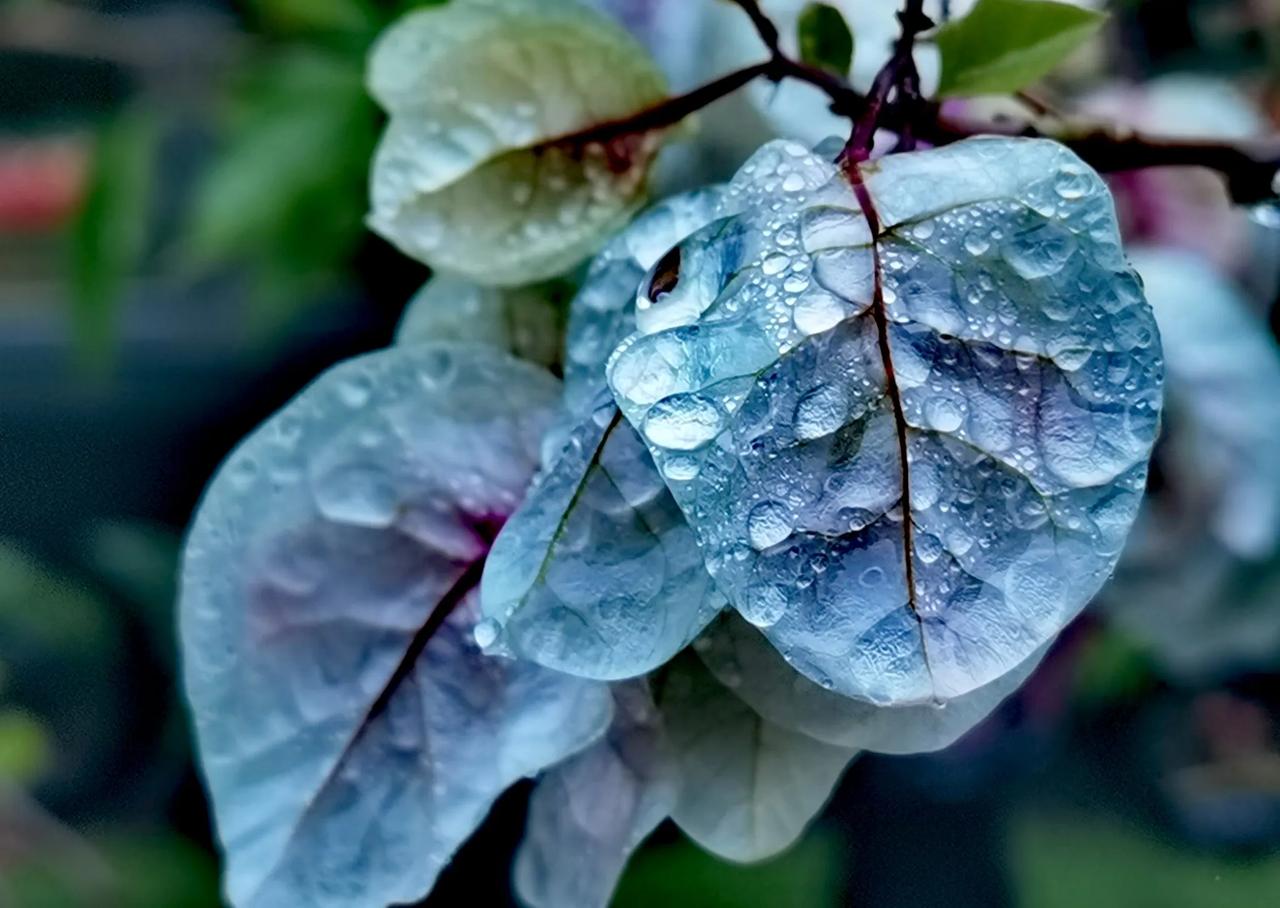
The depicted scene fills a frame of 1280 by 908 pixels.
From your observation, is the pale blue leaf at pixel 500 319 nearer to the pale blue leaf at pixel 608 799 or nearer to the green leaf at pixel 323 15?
the pale blue leaf at pixel 608 799

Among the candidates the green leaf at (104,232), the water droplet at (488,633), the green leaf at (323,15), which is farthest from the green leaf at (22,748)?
the water droplet at (488,633)

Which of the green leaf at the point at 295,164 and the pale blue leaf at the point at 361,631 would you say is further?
the green leaf at the point at 295,164

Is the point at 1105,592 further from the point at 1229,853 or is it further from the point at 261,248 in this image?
the point at 261,248

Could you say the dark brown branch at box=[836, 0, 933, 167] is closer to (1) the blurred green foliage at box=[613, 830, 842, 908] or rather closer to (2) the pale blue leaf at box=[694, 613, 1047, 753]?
(2) the pale blue leaf at box=[694, 613, 1047, 753]

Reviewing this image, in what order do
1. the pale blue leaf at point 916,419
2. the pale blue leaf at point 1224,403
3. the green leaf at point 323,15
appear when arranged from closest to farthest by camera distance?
the pale blue leaf at point 916,419
the pale blue leaf at point 1224,403
the green leaf at point 323,15

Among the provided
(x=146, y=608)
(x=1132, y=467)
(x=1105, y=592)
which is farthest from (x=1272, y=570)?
(x=146, y=608)

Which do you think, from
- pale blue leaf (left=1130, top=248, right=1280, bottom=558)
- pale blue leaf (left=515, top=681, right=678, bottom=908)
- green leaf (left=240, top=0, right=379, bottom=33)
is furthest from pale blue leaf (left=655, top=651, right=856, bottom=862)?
green leaf (left=240, top=0, right=379, bottom=33)


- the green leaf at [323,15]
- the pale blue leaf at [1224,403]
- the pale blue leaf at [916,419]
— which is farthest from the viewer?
the green leaf at [323,15]
